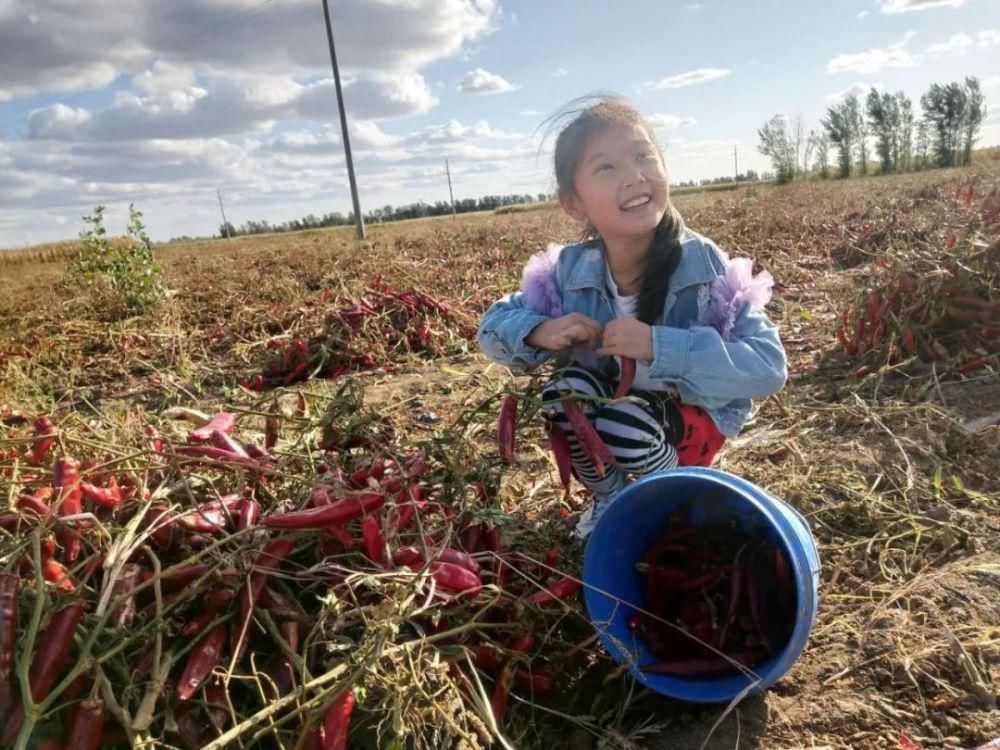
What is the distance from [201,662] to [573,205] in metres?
1.85

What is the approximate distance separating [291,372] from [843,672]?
14.8 feet

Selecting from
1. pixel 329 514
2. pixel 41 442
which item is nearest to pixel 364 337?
pixel 41 442

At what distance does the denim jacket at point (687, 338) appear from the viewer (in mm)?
2293

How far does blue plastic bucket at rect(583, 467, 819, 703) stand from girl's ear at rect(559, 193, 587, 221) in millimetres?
1064

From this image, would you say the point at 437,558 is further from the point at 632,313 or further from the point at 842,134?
the point at 842,134

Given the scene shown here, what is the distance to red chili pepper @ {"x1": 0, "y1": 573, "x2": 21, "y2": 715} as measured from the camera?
60.0 inches

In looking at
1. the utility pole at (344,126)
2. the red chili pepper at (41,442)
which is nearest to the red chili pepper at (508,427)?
the red chili pepper at (41,442)

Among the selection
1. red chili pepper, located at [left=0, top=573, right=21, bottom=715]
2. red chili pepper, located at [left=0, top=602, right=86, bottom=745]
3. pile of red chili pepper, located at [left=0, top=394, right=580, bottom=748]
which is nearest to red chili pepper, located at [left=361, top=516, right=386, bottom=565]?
pile of red chili pepper, located at [left=0, top=394, right=580, bottom=748]

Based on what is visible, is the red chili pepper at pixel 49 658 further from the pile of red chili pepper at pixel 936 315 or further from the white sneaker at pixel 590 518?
the pile of red chili pepper at pixel 936 315

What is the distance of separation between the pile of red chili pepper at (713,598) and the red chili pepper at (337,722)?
30.8 inches

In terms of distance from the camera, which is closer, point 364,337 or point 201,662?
point 201,662

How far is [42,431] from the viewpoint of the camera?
2344mm

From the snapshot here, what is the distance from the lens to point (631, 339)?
2.31 m

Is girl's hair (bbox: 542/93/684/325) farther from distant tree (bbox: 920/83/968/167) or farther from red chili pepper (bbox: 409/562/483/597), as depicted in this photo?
distant tree (bbox: 920/83/968/167)
